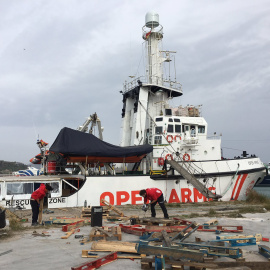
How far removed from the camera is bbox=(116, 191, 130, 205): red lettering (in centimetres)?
1769

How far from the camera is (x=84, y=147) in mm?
17625

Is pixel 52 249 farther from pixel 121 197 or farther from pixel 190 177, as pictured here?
pixel 190 177

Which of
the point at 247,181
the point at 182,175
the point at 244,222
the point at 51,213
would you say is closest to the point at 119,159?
the point at 182,175

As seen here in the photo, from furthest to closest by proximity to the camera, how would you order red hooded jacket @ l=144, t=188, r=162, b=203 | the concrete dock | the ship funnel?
the ship funnel, red hooded jacket @ l=144, t=188, r=162, b=203, the concrete dock

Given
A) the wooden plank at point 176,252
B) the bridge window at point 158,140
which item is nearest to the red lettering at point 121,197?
the bridge window at point 158,140

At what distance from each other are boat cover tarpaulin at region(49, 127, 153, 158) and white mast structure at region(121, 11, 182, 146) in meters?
3.05

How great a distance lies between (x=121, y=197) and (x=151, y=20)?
1512 cm

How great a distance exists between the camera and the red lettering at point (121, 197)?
17688 millimetres

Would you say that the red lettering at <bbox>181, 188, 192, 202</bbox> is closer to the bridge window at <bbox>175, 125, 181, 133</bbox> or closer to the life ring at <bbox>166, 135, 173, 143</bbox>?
the life ring at <bbox>166, 135, 173, 143</bbox>

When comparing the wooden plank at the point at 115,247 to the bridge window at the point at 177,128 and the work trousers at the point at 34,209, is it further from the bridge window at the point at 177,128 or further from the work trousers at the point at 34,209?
the bridge window at the point at 177,128

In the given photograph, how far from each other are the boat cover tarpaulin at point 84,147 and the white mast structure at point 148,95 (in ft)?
10.0

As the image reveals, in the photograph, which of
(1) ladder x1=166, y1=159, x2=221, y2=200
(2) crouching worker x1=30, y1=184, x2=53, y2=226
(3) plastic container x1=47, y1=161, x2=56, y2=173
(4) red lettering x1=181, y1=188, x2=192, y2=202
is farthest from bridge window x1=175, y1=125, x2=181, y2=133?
(2) crouching worker x1=30, y1=184, x2=53, y2=226

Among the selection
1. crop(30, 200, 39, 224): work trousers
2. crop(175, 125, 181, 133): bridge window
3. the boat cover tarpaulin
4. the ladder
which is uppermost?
crop(175, 125, 181, 133): bridge window

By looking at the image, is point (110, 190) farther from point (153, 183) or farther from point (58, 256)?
Result: point (58, 256)
